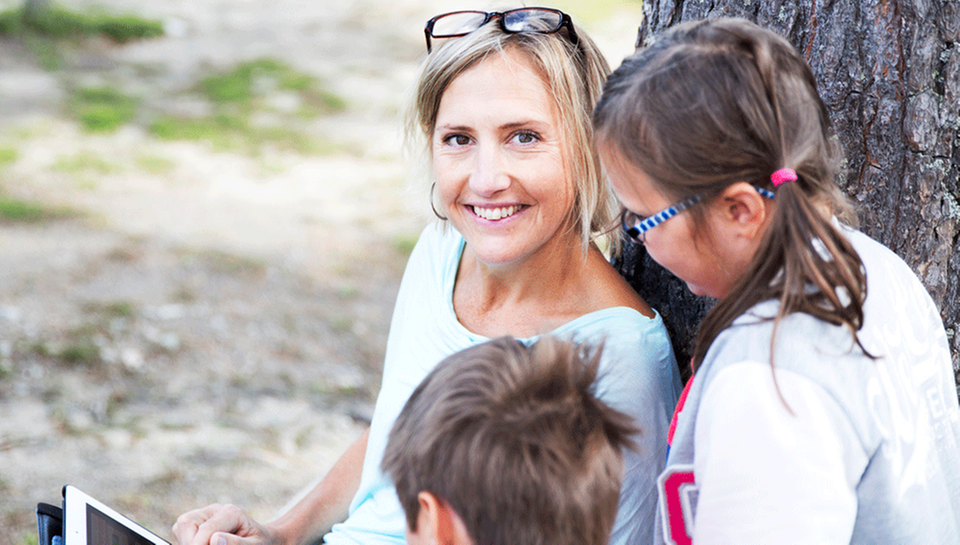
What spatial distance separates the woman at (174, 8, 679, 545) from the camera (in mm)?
1676

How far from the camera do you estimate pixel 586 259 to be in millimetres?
1877

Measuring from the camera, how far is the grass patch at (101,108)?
7.16m

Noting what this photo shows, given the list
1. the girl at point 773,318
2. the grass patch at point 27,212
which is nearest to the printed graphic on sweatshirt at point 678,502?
the girl at point 773,318

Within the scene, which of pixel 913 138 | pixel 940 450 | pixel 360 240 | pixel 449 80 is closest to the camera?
pixel 940 450

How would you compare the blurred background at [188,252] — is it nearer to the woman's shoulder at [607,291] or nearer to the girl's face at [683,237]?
the woman's shoulder at [607,291]

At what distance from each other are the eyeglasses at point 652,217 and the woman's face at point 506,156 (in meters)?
0.46

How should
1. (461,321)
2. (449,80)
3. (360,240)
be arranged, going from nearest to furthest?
(449,80)
(461,321)
(360,240)

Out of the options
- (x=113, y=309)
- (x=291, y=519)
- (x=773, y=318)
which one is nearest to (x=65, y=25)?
(x=113, y=309)

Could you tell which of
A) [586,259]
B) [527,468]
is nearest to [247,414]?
[586,259]

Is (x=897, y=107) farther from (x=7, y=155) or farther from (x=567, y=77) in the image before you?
(x=7, y=155)

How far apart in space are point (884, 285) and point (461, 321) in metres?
1.00

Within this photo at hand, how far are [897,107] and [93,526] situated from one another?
1.74 metres

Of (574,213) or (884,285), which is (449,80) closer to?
(574,213)

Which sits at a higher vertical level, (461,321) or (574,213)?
(574,213)
